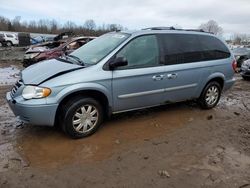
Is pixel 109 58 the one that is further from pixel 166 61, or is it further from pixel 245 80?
pixel 245 80

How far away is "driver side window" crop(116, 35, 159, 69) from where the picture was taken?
5.34 meters

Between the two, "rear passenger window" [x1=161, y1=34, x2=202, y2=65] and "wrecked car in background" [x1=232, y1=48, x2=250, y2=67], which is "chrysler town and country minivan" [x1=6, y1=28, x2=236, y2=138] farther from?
"wrecked car in background" [x1=232, y1=48, x2=250, y2=67]

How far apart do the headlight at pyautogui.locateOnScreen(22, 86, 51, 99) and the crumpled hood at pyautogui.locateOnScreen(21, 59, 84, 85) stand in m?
0.10

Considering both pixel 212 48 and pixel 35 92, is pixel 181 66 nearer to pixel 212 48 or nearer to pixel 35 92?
pixel 212 48

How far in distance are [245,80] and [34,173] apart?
1054cm

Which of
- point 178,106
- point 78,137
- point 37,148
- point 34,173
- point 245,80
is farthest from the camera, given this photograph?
point 245,80

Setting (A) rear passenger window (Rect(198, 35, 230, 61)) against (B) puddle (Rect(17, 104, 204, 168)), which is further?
(A) rear passenger window (Rect(198, 35, 230, 61))

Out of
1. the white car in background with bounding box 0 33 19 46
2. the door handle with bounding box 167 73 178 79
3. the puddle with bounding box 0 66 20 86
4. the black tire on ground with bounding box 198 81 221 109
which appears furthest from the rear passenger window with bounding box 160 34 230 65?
the white car in background with bounding box 0 33 19 46

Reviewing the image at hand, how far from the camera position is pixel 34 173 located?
3.84 m

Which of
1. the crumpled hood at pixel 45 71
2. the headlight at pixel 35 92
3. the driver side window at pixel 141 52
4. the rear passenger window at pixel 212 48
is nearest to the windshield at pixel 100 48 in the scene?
the driver side window at pixel 141 52

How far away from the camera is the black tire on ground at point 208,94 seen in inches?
265

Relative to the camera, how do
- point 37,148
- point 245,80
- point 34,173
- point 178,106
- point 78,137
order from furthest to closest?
1. point 245,80
2. point 178,106
3. point 78,137
4. point 37,148
5. point 34,173

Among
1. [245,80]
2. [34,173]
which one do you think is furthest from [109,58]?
[245,80]

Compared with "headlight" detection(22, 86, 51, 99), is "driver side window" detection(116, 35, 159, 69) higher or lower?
higher
